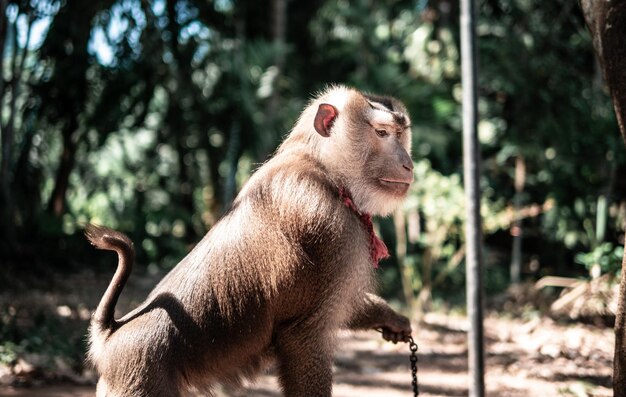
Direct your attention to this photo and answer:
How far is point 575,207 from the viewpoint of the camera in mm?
9375

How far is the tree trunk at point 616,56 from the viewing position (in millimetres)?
2875

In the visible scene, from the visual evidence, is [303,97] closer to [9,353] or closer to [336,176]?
[9,353]

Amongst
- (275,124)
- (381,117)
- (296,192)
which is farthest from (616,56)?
(275,124)

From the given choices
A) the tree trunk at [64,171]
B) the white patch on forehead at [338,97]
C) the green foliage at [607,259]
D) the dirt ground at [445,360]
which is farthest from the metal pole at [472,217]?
the tree trunk at [64,171]

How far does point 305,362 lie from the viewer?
3074 millimetres

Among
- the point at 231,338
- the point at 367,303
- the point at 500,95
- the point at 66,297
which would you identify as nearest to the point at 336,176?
the point at 367,303

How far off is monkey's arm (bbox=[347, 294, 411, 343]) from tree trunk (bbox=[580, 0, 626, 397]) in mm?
1075

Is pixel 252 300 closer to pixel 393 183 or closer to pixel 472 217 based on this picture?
pixel 393 183

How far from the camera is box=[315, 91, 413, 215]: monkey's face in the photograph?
11.1 feet

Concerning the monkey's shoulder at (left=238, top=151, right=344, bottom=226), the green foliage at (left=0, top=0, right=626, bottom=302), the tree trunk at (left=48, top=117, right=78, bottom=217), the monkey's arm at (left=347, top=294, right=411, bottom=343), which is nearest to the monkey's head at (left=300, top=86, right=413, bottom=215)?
the monkey's shoulder at (left=238, top=151, right=344, bottom=226)

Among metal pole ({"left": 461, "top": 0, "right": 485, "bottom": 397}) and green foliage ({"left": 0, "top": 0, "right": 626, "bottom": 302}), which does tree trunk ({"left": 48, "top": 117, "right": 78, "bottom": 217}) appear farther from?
metal pole ({"left": 461, "top": 0, "right": 485, "bottom": 397})

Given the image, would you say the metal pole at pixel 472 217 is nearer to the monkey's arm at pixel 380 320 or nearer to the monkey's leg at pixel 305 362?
the monkey's arm at pixel 380 320

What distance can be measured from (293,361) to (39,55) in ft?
27.1

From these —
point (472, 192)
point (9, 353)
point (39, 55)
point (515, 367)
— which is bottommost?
point (515, 367)
